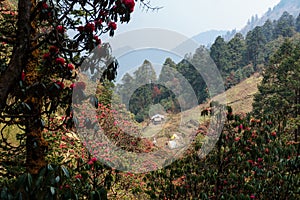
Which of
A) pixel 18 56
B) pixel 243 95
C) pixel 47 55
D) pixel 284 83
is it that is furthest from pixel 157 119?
pixel 243 95

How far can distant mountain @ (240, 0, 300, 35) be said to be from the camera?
155500 mm

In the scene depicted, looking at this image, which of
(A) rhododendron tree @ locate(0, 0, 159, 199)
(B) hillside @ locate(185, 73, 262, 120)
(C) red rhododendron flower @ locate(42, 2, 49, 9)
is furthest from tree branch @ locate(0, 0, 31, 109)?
(B) hillside @ locate(185, 73, 262, 120)

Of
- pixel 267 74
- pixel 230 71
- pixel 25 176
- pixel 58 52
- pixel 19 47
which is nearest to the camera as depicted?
pixel 25 176

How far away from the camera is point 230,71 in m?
41.3

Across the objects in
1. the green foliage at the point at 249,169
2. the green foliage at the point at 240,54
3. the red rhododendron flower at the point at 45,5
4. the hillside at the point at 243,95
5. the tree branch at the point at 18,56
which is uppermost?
the green foliage at the point at 240,54

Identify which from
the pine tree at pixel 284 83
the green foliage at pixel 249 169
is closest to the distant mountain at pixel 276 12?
the pine tree at pixel 284 83

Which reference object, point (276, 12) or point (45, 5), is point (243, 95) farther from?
point (276, 12)

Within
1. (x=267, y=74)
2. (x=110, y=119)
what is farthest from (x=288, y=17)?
(x=110, y=119)

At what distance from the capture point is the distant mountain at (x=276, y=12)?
156 meters

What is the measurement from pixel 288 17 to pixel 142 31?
61.9m

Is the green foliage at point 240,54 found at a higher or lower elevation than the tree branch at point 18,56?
→ higher

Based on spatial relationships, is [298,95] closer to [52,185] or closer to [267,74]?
[267,74]

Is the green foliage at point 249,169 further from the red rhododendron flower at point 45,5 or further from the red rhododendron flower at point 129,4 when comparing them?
the red rhododendron flower at point 45,5

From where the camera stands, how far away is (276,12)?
172 meters
